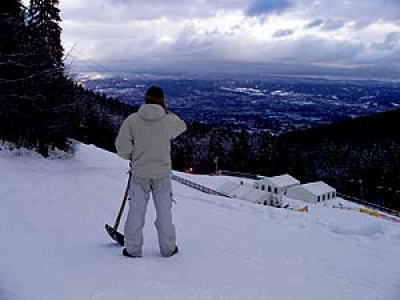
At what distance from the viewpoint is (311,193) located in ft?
122

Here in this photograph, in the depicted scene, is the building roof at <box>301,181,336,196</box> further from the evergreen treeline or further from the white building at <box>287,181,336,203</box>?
the evergreen treeline

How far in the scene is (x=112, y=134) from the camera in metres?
60.8

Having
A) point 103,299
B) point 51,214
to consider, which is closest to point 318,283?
point 103,299

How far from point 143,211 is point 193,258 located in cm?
92

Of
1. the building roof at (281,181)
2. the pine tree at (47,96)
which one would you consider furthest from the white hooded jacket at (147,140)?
the building roof at (281,181)

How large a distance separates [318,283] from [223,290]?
124 cm

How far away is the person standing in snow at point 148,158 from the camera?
4969mm

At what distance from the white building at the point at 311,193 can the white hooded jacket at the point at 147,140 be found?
32.9 meters

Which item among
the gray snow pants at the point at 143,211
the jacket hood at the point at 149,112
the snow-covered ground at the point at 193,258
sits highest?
the jacket hood at the point at 149,112

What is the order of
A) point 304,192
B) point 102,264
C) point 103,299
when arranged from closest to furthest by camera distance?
point 103,299 → point 102,264 → point 304,192

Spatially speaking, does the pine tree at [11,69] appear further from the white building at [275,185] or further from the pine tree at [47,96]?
the white building at [275,185]

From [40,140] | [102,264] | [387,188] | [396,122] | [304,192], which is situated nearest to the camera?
[102,264]

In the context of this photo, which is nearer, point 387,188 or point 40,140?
point 40,140

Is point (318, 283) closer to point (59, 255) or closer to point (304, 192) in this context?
point (59, 255)
